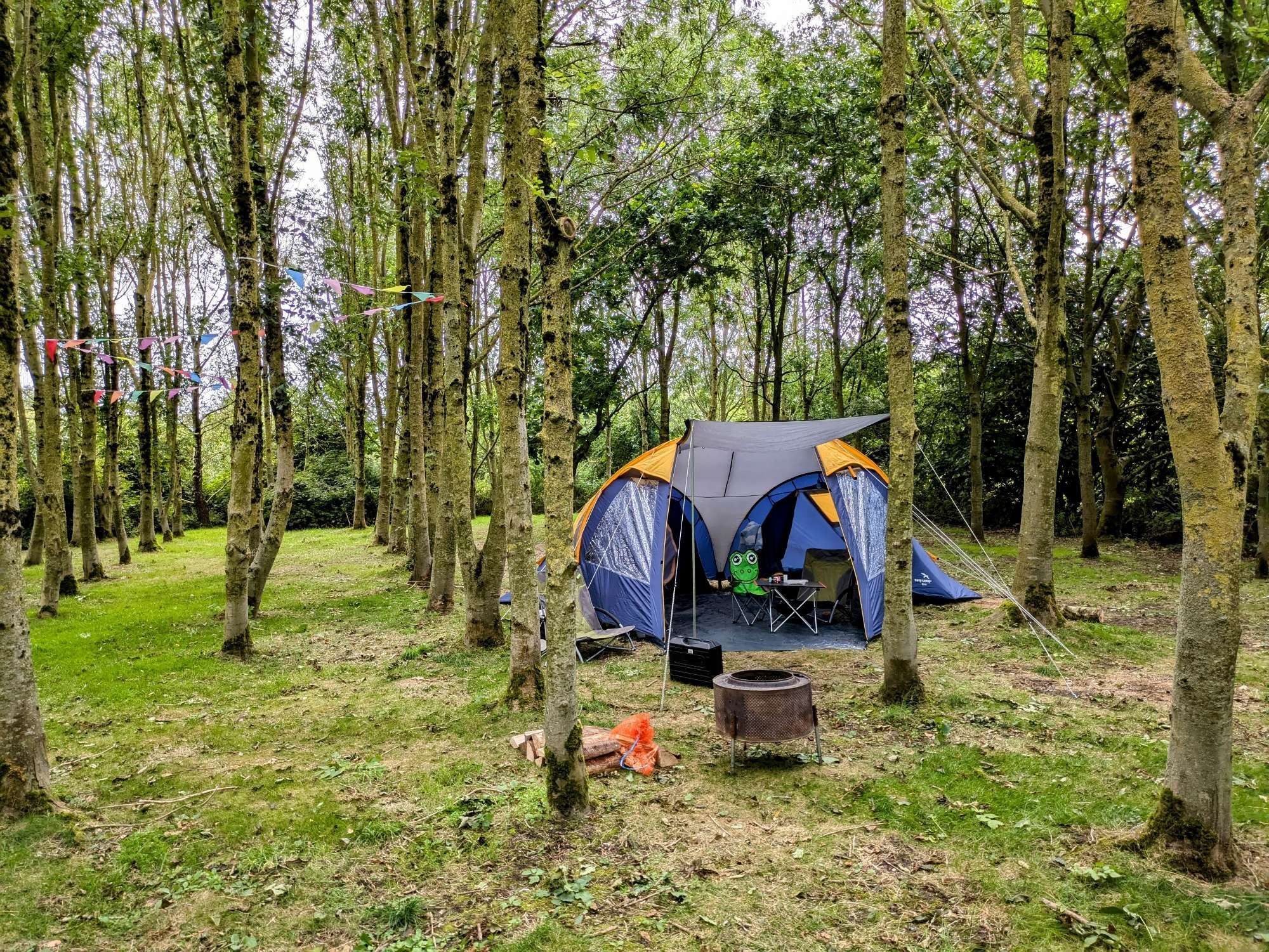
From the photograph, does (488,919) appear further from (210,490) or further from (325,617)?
(210,490)

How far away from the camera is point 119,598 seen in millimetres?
9633

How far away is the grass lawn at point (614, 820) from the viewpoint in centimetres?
262

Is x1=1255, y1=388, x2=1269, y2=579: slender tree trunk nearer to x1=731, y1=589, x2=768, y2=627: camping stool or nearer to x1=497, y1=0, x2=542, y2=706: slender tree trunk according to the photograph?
x1=731, y1=589, x2=768, y2=627: camping stool

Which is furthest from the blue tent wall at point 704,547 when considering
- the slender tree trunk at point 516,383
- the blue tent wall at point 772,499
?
the slender tree trunk at point 516,383

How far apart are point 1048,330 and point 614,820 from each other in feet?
19.2

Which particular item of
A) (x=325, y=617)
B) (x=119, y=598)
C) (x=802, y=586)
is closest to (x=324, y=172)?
(x=119, y=598)

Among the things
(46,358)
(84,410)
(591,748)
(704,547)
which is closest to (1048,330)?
(704,547)

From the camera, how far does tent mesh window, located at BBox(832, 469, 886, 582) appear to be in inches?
281

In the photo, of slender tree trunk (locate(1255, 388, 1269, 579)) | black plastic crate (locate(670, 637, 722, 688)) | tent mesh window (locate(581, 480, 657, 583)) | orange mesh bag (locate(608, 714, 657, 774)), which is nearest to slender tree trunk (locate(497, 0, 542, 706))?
orange mesh bag (locate(608, 714, 657, 774))

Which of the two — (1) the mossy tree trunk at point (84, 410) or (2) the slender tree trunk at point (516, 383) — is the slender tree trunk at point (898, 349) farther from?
(1) the mossy tree trunk at point (84, 410)

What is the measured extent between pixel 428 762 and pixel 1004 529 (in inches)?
618

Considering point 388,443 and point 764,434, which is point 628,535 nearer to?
point 764,434

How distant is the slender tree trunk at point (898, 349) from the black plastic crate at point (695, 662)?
54.8 inches

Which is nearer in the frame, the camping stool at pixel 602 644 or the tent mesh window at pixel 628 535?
the camping stool at pixel 602 644
